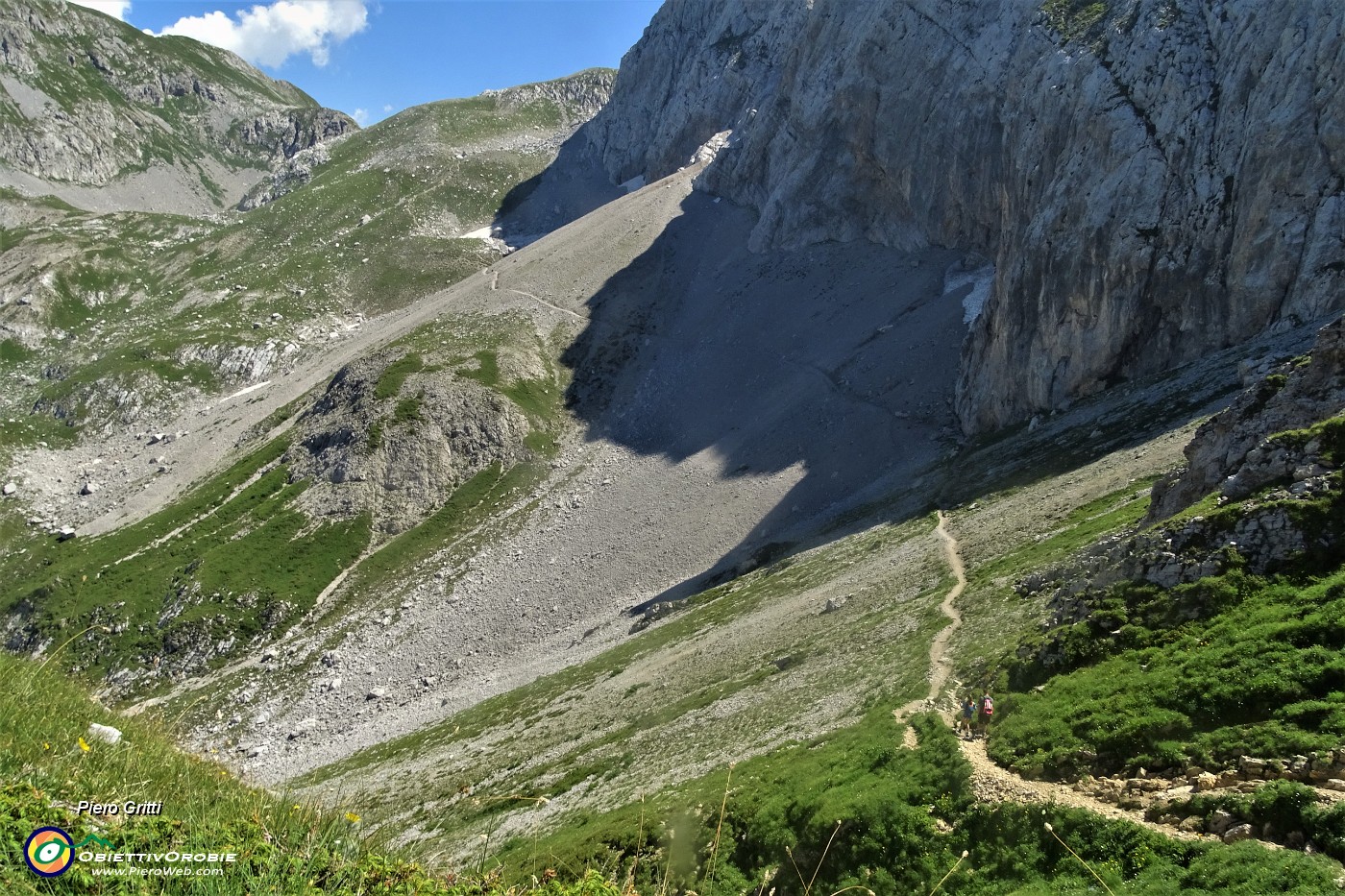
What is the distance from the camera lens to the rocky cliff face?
2040 inches

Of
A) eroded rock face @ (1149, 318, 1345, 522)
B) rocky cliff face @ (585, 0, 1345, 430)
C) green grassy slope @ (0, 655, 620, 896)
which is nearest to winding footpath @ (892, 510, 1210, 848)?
eroded rock face @ (1149, 318, 1345, 522)

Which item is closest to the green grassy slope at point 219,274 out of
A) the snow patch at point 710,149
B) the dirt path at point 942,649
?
the snow patch at point 710,149

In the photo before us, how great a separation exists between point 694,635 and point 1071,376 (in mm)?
39824

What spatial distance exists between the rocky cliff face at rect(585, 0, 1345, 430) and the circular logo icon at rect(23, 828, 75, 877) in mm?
61794

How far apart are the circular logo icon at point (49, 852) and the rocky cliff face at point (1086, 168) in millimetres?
61794

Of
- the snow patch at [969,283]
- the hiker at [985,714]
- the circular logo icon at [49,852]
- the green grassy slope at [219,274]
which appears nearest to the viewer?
the circular logo icon at [49,852]

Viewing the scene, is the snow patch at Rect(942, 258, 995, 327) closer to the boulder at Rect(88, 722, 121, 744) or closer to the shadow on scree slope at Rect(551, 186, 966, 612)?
the shadow on scree slope at Rect(551, 186, 966, 612)

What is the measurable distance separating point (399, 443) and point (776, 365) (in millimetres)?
44268

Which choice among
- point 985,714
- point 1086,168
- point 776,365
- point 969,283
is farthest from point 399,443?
point 985,714

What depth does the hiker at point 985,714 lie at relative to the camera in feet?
67.8

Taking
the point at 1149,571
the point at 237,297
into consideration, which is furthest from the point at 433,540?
the point at 237,297

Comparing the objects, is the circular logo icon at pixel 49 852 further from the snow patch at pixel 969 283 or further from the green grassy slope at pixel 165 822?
the snow patch at pixel 969 283

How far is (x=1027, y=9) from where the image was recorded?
79.8 m

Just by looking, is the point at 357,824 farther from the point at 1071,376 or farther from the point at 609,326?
the point at 609,326
